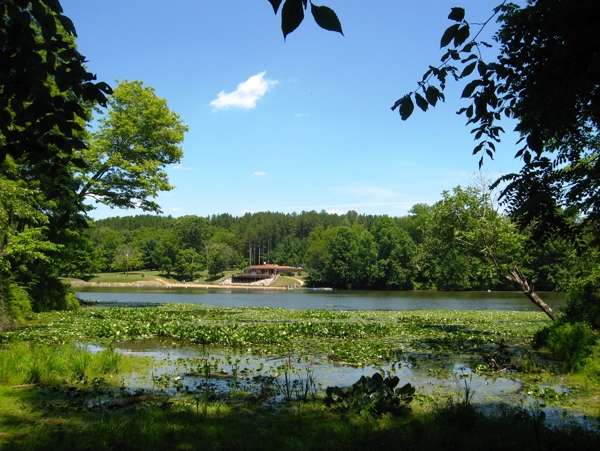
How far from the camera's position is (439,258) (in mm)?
20375

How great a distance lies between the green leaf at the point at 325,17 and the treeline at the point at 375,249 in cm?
490

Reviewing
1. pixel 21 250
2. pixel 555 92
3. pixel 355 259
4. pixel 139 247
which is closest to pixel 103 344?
pixel 21 250

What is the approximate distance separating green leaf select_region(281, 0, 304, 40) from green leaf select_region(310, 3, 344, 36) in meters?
0.07

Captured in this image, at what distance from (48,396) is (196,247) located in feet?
442

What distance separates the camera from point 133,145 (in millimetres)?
29438

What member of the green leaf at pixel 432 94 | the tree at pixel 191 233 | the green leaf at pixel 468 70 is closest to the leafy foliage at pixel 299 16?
the green leaf at pixel 432 94

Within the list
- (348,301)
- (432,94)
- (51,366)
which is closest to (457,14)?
(432,94)

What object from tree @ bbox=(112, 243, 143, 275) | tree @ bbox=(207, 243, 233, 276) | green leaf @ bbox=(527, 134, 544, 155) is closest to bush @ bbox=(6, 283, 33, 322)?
green leaf @ bbox=(527, 134, 544, 155)

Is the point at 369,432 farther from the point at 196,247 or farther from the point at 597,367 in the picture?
the point at 196,247

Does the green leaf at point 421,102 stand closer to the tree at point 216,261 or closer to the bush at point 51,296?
the bush at point 51,296

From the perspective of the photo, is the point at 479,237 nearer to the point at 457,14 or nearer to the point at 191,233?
the point at 457,14

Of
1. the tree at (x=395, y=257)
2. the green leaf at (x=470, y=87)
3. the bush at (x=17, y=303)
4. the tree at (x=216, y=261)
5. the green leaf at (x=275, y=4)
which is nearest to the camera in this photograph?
the green leaf at (x=275, y=4)

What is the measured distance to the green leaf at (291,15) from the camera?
195cm

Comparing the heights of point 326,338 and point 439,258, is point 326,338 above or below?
below
